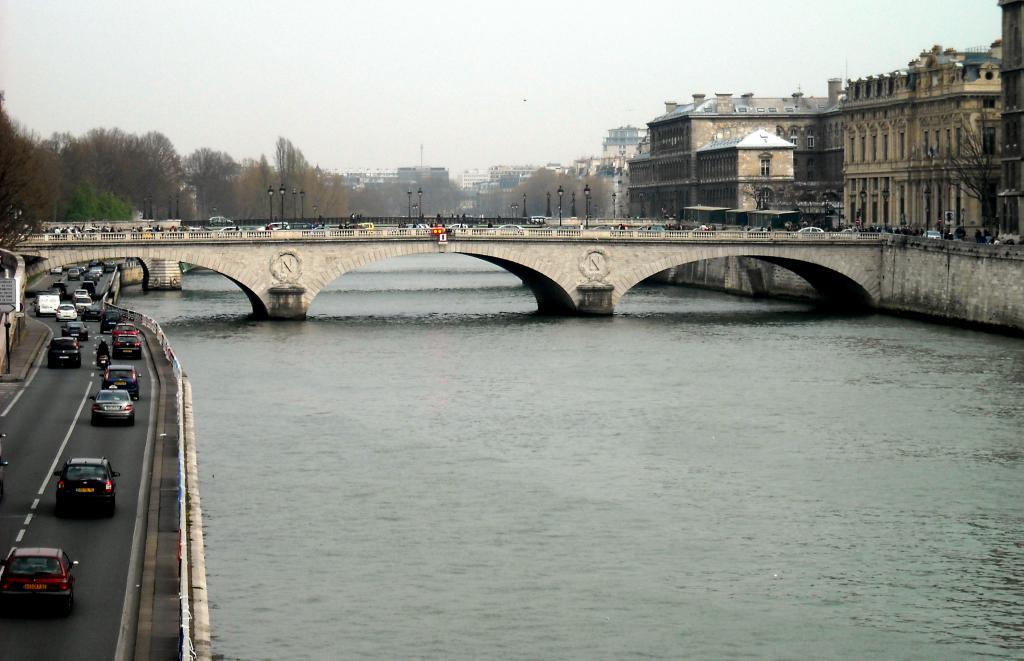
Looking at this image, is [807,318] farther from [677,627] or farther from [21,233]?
[677,627]

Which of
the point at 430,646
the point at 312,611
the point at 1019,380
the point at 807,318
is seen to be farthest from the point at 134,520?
the point at 807,318

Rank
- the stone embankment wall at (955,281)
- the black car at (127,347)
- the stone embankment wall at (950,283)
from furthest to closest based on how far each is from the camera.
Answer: the stone embankment wall at (950,283), the stone embankment wall at (955,281), the black car at (127,347)

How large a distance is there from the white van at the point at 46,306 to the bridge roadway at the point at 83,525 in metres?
27.8

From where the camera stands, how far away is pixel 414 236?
97000 mm

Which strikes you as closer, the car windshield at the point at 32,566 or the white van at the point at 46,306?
the car windshield at the point at 32,566

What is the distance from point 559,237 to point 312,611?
214 ft

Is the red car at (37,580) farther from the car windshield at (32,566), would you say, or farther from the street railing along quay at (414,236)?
the street railing along quay at (414,236)

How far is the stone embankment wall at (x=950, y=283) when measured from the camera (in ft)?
274

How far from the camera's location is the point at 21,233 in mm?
94312

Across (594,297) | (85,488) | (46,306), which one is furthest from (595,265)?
(85,488)

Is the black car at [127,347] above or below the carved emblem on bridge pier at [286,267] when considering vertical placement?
below

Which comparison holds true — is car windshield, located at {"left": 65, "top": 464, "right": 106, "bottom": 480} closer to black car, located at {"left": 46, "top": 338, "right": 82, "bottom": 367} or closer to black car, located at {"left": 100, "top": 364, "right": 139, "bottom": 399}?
black car, located at {"left": 100, "top": 364, "right": 139, "bottom": 399}

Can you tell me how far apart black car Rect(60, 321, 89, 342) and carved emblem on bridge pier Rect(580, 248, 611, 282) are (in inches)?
1230

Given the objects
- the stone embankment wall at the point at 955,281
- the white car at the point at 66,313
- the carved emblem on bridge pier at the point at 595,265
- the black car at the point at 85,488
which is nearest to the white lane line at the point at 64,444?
the black car at the point at 85,488
